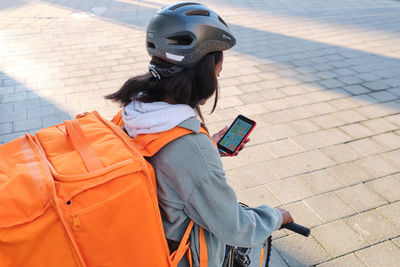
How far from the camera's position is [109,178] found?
1.03m

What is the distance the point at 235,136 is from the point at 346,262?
1.21 meters

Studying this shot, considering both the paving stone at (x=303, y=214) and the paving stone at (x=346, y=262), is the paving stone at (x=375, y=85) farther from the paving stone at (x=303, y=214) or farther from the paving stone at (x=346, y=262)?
the paving stone at (x=346, y=262)

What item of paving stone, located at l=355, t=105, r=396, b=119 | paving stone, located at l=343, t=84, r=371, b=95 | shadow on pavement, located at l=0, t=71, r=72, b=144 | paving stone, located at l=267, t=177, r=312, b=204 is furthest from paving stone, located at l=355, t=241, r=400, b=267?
shadow on pavement, located at l=0, t=71, r=72, b=144

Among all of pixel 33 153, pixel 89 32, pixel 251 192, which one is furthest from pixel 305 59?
pixel 33 153

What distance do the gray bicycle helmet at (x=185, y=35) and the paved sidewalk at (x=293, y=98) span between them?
5.16 feet

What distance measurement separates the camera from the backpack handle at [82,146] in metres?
1.08

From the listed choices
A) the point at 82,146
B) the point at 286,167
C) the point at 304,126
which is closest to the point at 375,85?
the point at 304,126

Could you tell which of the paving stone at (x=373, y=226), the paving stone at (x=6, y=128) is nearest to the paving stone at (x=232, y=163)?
the paving stone at (x=373, y=226)

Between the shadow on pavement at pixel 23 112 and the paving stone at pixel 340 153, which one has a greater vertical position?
the paving stone at pixel 340 153

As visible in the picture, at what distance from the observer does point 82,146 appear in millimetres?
1164

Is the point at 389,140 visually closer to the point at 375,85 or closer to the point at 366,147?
the point at 366,147

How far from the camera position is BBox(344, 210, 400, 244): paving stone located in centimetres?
238

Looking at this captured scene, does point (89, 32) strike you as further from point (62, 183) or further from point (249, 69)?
point (62, 183)

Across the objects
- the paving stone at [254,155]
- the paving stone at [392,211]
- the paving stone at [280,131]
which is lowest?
the paving stone at [254,155]
